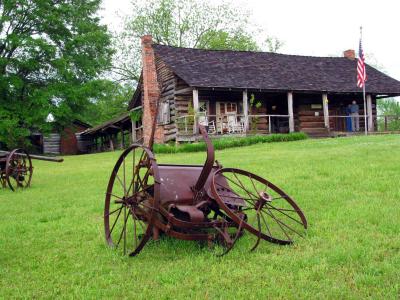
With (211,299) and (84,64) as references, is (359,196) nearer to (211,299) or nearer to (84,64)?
(211,299)

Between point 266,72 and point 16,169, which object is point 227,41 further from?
point 16,169

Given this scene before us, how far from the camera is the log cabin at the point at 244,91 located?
24016 mm

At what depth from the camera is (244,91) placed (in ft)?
78.7

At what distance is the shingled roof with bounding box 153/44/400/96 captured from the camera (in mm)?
24281

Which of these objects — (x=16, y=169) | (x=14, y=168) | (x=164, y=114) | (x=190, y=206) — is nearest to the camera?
(x=190, y=206)

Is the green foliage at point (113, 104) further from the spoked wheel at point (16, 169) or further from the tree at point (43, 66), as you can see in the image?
the spoked wheel at point (16, 169)

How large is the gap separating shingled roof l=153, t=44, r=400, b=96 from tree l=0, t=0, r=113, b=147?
7167mm

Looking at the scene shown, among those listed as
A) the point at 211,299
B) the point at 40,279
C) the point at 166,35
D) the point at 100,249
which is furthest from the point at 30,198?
the point at 166,35

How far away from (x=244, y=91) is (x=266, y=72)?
134 inches

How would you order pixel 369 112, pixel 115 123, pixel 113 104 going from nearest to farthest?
pixel 369 112 < pixel 115 123 < pixel 113 104

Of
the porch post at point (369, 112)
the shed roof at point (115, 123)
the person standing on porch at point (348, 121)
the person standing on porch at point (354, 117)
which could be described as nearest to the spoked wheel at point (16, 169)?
the shed roof at point (115, 123)

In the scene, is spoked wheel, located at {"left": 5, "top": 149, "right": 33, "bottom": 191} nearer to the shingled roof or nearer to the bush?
the bush

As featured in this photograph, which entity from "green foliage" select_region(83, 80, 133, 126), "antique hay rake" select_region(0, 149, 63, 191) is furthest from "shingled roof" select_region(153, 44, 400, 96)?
"green foliage" select_region(83, 80, 133, 126)

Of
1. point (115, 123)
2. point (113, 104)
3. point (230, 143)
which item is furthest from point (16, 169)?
point (113, 104)
